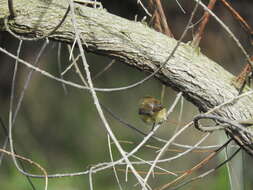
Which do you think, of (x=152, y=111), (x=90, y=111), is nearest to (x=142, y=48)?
(x=152, y=111)

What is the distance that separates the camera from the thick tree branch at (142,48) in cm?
145

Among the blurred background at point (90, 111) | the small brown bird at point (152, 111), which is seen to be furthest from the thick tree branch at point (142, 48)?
the blurred background at point (90, 111)

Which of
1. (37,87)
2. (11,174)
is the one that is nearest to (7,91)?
(37,87)

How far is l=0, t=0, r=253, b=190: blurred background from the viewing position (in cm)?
325

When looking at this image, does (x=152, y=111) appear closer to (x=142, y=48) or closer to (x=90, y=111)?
(x=142, y=48)

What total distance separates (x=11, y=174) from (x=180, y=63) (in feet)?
7.01

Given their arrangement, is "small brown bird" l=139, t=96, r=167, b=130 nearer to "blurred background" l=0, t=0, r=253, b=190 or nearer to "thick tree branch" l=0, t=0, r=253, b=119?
"thick tree branch" l=0, t=0, r=253, b=119

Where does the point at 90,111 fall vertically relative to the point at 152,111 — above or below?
below

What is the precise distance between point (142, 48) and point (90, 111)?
6.81 ft

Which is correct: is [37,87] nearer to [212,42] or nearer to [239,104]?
[212,42]

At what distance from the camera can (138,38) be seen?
1458 millimetres

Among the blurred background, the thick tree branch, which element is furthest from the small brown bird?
the blurred background

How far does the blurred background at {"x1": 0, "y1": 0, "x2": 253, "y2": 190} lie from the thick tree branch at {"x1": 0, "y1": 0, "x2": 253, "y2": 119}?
1684mm

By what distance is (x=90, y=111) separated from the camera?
3504 mm
